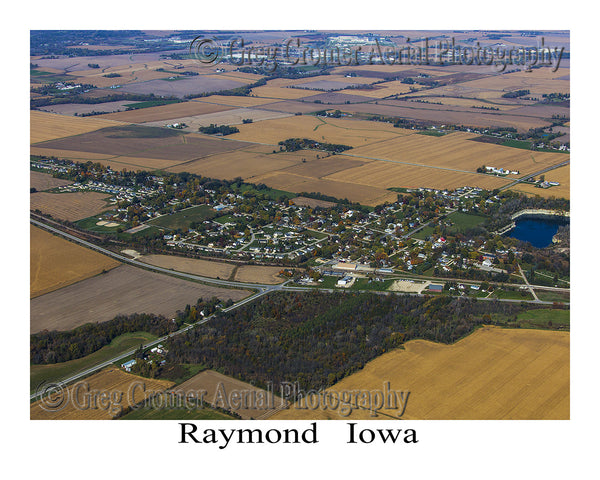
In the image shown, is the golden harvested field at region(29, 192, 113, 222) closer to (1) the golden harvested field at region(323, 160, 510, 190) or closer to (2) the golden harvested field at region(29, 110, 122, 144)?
(1) the golden harvested field at region(323, 160, 510, 190)

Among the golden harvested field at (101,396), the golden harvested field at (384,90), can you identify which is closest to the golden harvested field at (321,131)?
the golden harvested field at (384,90)

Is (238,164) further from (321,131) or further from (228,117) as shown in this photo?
(228,117)

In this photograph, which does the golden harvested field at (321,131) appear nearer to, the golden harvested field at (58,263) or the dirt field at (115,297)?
the golden harvested field at (58,263)

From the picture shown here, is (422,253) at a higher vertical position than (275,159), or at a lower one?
lower

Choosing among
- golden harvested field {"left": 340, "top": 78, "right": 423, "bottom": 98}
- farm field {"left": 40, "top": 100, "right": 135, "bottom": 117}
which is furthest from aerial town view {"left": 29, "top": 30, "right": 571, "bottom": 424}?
golden harvested field {"left": 340, "top": 78, "right": 423, "bottom": 98}

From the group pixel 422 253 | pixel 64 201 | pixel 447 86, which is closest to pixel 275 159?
pixel 64 201

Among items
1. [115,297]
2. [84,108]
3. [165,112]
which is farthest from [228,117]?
[115,297]

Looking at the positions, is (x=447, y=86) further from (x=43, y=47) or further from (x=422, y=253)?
(x=43, y=47)
